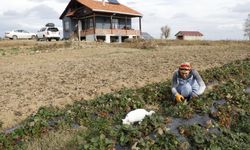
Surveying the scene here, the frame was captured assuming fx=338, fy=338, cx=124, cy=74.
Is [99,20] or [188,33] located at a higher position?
[99,20]

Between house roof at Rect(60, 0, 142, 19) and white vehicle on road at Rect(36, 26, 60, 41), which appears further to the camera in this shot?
house roof at Rect(60, 0, 142, 19)

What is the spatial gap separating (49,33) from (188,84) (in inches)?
1116

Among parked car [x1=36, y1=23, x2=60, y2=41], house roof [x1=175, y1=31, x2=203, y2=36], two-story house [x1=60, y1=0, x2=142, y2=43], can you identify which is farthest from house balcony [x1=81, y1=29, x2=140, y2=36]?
house roof [x1=175, y1=31, x2=203, y2=36]

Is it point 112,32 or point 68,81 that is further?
point 112,32

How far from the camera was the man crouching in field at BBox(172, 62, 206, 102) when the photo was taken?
251 inches

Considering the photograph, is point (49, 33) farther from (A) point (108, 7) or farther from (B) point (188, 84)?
(B) point (188, 84)

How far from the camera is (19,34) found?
37219 millimetres

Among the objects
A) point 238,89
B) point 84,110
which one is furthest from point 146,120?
point 238,89

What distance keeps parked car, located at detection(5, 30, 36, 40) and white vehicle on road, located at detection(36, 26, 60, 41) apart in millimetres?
4155

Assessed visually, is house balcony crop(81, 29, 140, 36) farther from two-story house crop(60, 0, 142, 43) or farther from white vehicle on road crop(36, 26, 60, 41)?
white vehicle on road crop(36, 26, 60, 41)

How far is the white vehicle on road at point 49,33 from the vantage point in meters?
33.2

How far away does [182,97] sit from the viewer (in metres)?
6.33

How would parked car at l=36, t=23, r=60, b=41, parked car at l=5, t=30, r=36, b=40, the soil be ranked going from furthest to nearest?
parked car at l=5, t=30, r=36, b=40, parked car at l=36, t=23, r=60, b=41, the soil

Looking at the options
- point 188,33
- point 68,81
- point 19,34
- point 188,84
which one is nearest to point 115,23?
point 19,34
